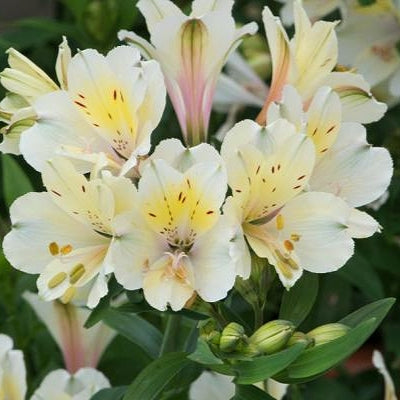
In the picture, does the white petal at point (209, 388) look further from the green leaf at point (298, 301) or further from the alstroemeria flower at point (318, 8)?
the alstroemeria flower at point (318, 8)

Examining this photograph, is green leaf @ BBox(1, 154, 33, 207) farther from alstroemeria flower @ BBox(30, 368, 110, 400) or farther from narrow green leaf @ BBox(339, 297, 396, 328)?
narrow green leaf @ BBox(339, 297, 396, 328)

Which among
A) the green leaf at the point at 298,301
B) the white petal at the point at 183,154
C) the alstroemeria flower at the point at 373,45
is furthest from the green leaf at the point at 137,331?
the alstroemeria flower at the point at 373,45

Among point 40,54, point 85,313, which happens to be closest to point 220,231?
point 85,313

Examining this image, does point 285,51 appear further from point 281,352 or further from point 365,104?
point 281,352

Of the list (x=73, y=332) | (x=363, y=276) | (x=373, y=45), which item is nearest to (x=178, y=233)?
(x=73, y=332)

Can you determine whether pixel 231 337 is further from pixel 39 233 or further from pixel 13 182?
pixel 13 182

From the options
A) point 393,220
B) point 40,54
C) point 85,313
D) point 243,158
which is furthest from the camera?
point 40,54
